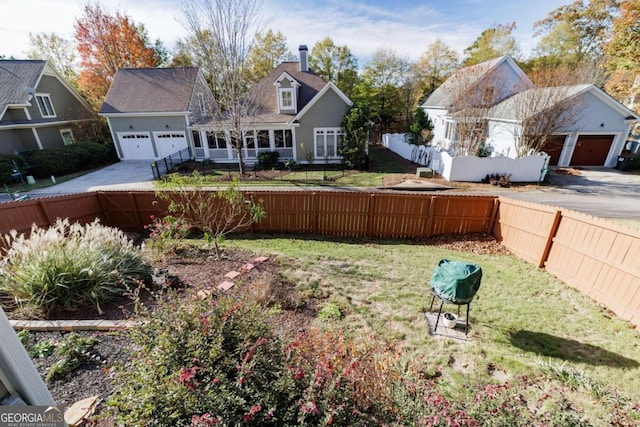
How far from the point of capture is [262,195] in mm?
9078

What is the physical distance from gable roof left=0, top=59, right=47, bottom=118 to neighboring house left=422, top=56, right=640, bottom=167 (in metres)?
30.5

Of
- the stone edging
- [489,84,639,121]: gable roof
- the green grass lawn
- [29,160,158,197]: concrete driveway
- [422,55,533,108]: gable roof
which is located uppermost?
[422,55,533,108]: gable roof

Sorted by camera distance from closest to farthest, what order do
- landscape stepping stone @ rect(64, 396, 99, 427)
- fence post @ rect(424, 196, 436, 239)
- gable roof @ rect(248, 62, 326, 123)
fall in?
landscape stepping stone @ rect(64, 396, 99, 427), fence post @ rect(424, 196, 436, 239), gable roof @ rect(248, 62, 326, 123)

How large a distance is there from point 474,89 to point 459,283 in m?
16.9

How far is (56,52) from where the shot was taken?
29484 mm

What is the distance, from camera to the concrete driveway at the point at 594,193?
11.0 metres

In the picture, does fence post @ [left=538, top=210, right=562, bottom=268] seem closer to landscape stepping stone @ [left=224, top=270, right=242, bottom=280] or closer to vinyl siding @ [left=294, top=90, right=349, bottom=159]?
landscape stepping stone @ [left=224, top=270, right=242, bottom=280]

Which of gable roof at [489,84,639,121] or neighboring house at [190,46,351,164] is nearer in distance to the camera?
gable roof at [489,84,639,121]

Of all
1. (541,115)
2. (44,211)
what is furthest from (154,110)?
(541,115)

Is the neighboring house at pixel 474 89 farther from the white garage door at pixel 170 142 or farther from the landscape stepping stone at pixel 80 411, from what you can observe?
the white garage door at pixel 170 142

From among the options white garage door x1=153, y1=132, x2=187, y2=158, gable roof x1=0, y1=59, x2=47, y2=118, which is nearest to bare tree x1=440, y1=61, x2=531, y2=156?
white garage door x1=153, y1=132, x2=187, y2=158

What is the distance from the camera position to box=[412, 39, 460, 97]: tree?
31.3 m

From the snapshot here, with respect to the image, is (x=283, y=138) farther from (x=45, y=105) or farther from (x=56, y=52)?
(x=56, y=52)

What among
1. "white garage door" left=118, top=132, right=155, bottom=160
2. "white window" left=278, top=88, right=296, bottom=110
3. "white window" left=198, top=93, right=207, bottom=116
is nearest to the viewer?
"white window" left=278, top=88, right=296, bottom=110
